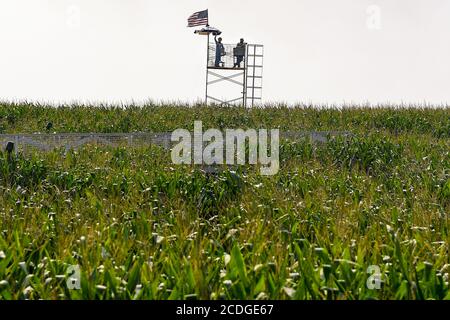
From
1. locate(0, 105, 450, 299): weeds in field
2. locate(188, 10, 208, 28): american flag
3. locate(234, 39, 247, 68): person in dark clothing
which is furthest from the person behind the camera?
locate(188, 10, 208, 28): american flag

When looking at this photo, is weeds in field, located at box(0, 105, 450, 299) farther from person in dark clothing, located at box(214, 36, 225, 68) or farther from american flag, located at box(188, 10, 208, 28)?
american flag, located at box(188, 10, 208, 28)

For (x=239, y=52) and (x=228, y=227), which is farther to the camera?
(x=239, y=52)

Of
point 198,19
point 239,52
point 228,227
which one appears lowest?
point 228,227

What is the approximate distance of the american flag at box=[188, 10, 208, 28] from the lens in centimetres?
3038

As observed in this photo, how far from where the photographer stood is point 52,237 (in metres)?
5.28

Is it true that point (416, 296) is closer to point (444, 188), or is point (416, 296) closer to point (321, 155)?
point (444, 188)

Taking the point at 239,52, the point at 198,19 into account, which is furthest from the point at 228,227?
the point at 198,19

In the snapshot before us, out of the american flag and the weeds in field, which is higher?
the american flag

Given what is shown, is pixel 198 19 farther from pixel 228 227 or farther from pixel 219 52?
pixel 228 227

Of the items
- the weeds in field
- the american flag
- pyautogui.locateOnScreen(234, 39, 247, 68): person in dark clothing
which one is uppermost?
the american flag

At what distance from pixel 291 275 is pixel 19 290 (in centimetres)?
191

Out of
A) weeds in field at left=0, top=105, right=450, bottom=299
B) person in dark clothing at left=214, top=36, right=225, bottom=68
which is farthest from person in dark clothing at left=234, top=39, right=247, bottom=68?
weeds in field at left=0, top=105, right=450, bottom=299

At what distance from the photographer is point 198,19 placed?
101 feet

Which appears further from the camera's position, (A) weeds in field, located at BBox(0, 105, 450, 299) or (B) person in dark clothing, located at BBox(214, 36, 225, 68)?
(B) person in dark clothing, located at BBox(214, 36, 225, 68)
